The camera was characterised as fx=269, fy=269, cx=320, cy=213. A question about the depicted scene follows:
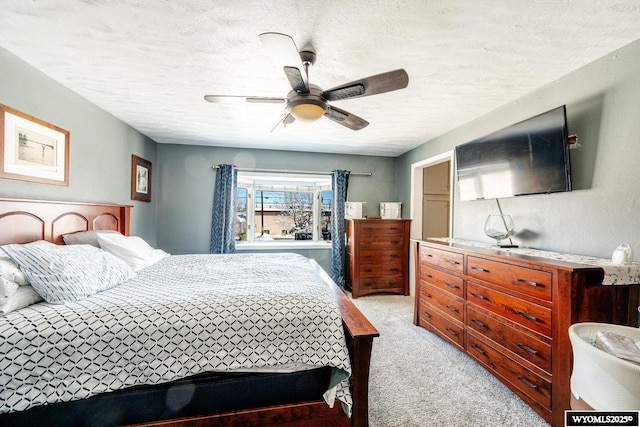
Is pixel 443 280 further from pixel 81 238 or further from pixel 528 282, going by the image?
pixel 81 238

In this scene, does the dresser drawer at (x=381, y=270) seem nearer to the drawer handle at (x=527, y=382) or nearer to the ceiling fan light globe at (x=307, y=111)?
the drawer handle at (x=527, y=382)

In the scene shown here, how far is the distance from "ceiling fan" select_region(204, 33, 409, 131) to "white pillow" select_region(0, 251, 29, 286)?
4.67ft

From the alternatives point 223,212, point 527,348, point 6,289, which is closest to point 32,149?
point 6,289

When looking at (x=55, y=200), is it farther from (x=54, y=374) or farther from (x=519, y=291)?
(x=519, y=291)

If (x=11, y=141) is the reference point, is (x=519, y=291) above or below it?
below

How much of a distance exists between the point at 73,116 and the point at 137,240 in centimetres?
128

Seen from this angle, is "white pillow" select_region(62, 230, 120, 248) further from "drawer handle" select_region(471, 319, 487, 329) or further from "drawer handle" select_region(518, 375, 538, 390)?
"drawer handle" select_region(518, 375, 538, 390)

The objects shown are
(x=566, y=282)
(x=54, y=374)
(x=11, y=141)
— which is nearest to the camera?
(x=54, y=374)

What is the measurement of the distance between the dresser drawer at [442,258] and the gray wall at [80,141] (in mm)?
3549

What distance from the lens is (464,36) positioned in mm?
1635

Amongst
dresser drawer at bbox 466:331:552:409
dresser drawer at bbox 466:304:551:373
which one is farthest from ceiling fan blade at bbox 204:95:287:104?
dresser drawer at bbox 466:331:552:409

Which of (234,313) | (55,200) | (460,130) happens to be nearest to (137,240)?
(55,200)

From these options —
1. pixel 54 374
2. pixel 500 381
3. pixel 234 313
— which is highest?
pixel 234 313

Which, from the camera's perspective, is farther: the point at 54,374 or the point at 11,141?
the point at 11,141
